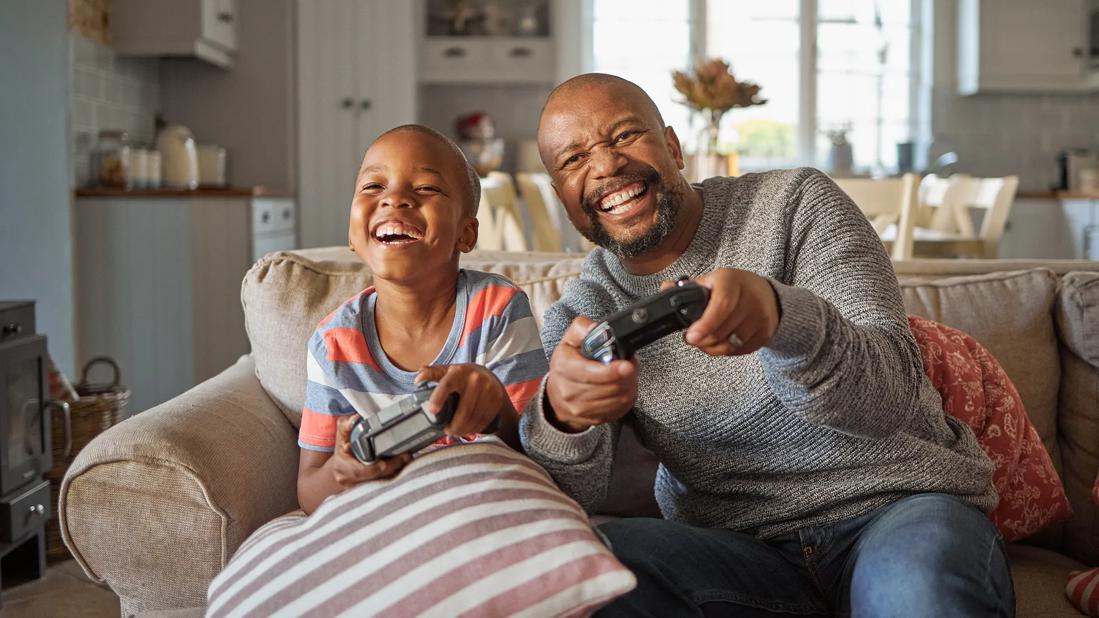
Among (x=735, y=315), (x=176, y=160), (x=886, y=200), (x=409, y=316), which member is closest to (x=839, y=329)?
(x=735, y=315)

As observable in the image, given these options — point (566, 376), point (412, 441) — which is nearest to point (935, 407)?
point (566, 376)

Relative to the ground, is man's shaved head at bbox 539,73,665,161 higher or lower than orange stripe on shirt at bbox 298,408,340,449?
higher

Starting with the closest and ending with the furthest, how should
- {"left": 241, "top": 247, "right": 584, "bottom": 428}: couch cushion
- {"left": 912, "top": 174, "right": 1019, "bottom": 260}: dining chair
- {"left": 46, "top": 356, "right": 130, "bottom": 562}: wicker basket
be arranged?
{"left": 241, "top": 247, "right": 584, "bottom": 428}: couch cushion → {"left": 46, "top": 356, "right": 130, "bottom": 562}: wicker basket → {"left": 912, "top": 174, "right": 1019, "bottom": 260}: dining chair

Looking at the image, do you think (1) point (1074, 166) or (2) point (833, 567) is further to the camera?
(1) point (1074, 166)

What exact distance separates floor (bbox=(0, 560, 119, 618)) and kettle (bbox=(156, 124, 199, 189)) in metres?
2.21

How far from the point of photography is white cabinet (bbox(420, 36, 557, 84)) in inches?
235

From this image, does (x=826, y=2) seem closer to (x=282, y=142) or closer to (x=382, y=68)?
(x=382, y=68)

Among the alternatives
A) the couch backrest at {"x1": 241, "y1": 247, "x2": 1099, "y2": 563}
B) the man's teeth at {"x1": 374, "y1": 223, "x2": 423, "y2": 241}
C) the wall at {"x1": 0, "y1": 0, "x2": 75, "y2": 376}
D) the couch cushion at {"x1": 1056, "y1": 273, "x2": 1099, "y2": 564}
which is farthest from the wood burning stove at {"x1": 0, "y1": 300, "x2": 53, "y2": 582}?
the couch cushion at {"x1": 1056, "y1": 273, "x2": 1099, "y2": 564}

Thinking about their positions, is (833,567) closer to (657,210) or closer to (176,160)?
(657,210)

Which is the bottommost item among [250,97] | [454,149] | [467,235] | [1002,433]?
[1002,433]

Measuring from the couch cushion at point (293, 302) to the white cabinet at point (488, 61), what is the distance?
13.9 feet

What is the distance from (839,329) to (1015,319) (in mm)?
813

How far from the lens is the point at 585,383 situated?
109cm

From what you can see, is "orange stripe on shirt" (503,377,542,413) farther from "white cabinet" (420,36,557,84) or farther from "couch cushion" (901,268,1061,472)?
"white cabinet" (420,36,557,84)
